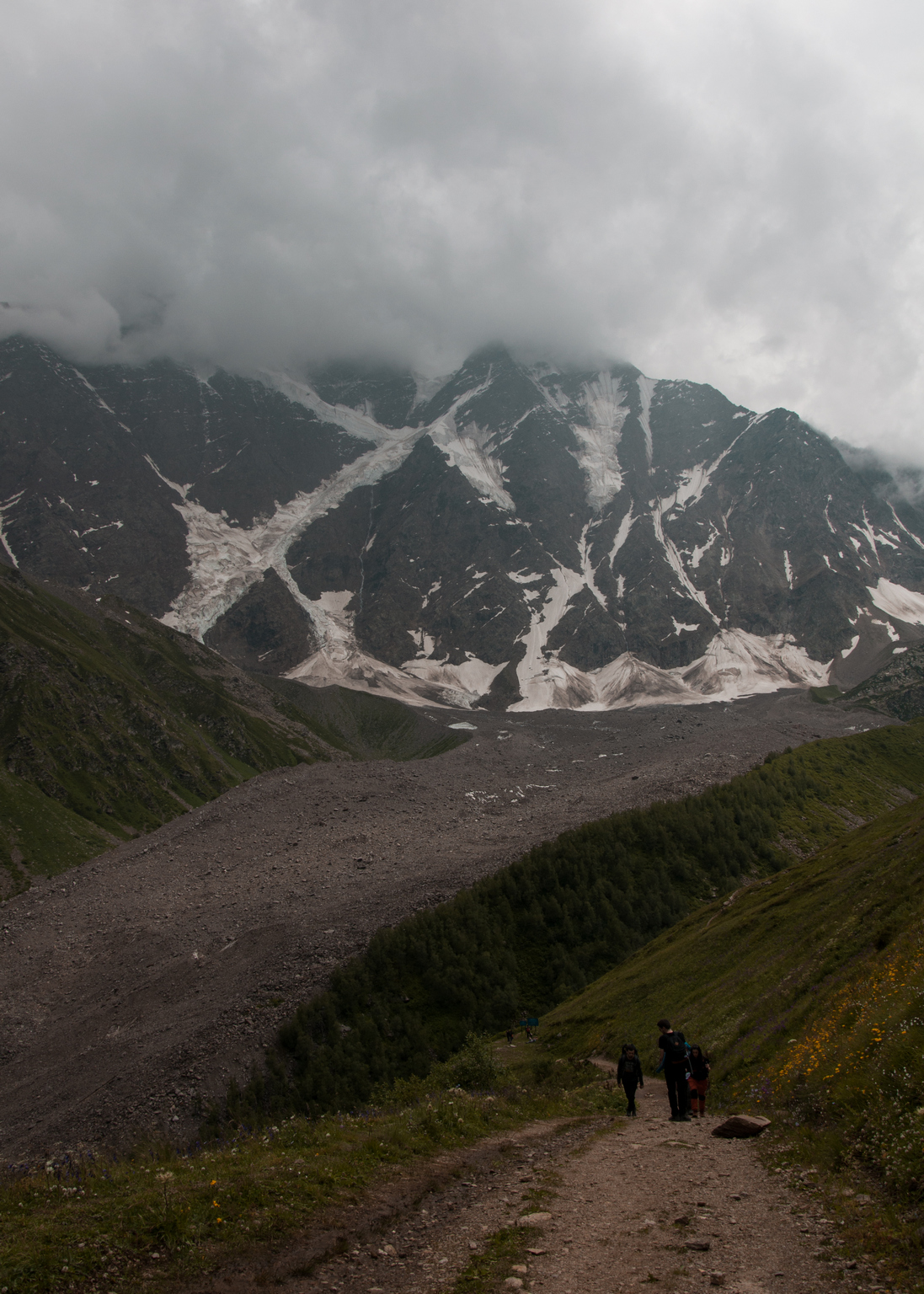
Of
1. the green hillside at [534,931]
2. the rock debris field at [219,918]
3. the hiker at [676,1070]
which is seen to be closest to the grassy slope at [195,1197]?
the hiker at [676,1070]

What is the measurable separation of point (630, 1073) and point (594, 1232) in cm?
1024

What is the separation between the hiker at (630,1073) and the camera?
2123 centimetres

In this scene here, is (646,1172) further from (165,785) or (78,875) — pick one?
(165,785)

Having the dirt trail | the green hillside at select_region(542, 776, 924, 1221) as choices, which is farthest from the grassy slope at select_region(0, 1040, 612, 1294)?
the green hillside at select_region(542, 776, 924, 1221)

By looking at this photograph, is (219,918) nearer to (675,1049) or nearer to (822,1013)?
(675,1049)

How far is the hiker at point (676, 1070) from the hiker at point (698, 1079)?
1.33 ft

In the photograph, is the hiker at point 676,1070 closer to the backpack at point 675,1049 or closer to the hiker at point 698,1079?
the backpack at point 675,1049

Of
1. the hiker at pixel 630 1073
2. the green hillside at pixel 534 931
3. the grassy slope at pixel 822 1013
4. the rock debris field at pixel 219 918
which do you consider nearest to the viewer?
the grassy slope at pixel 822 1013

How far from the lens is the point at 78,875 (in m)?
89.6

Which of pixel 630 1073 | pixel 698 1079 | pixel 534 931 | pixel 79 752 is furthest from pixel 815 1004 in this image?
pixel 79 752

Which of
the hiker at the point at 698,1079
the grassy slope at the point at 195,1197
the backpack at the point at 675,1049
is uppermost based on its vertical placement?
the grassy slope at the point at 195,1197

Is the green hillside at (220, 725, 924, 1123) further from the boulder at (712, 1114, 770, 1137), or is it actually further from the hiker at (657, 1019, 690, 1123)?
the boulder at (712, 1114, 770, 1137)

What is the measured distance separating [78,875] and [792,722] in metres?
177

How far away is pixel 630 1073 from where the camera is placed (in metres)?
21.3
